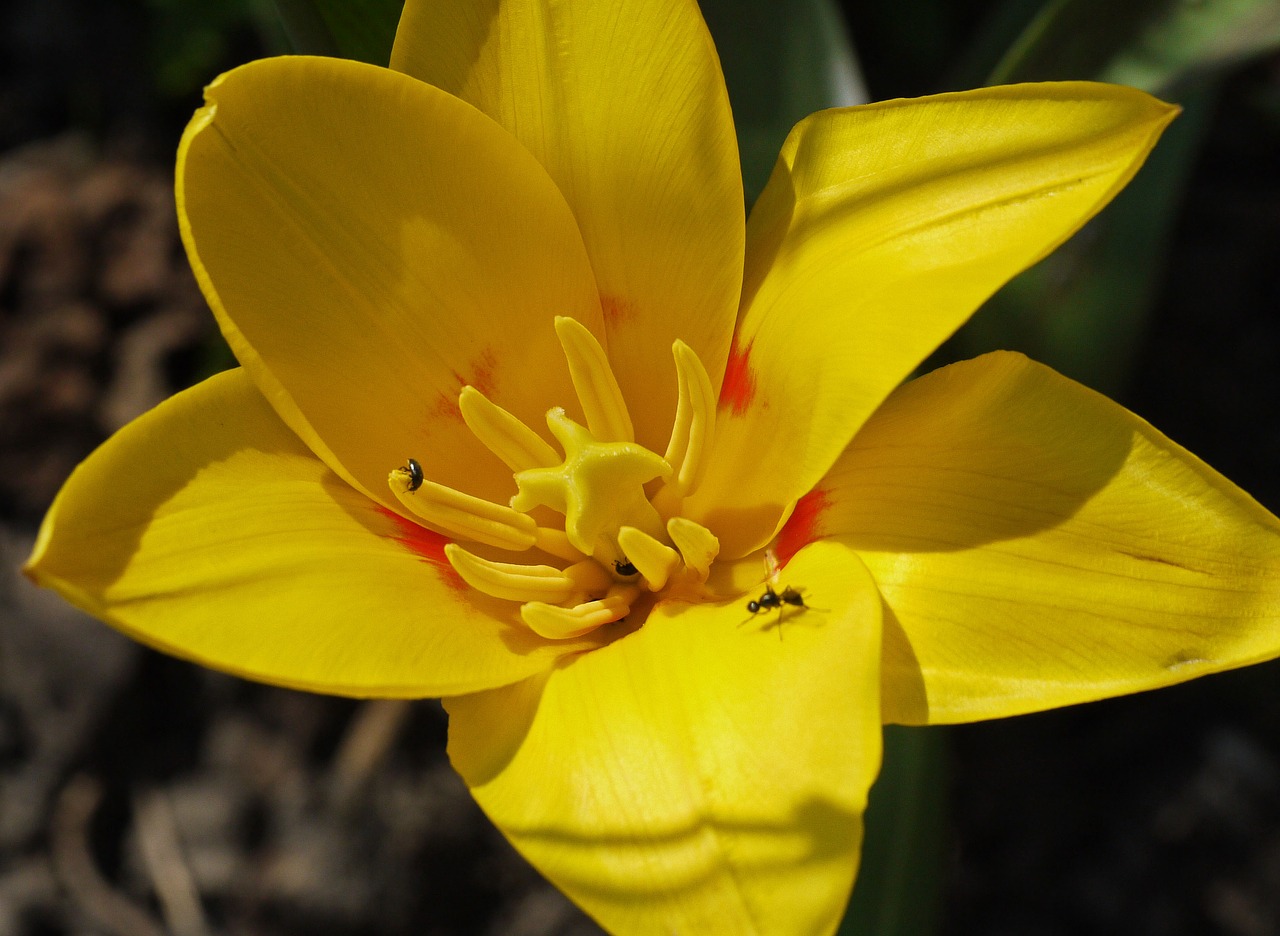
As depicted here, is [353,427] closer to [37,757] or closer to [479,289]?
[479,289]

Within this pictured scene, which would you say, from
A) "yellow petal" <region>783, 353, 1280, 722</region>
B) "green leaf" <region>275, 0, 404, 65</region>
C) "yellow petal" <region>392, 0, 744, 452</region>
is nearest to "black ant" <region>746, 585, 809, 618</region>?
"yellow petal" <region>783, 353, 1280, 722</region>

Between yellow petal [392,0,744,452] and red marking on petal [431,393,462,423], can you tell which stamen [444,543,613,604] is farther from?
yellow petal [392,0,744,452]

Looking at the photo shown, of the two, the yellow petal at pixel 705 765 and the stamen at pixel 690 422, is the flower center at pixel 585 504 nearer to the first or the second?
the stamen at pixel 690 422

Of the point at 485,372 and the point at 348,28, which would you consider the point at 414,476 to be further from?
the point at 348,28

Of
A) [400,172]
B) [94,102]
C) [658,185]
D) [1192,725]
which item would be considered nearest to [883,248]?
[658,185]

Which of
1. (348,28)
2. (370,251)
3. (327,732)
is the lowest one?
(327,732)

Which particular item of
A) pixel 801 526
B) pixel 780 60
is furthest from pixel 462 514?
pixel 780 60

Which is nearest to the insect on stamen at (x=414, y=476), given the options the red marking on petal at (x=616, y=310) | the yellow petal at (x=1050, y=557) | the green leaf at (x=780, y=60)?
the red marking on petal at (x=616, y=310)
